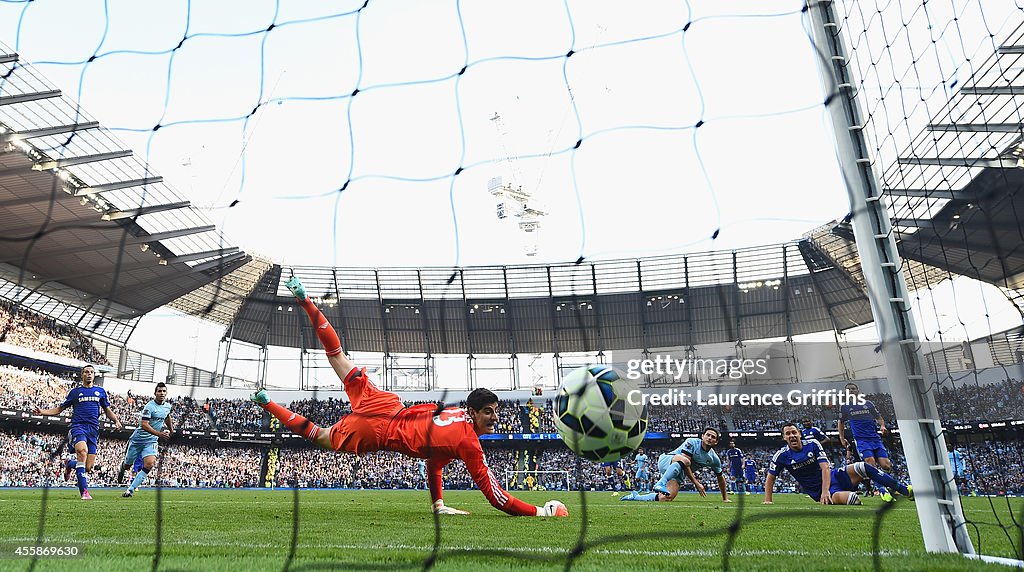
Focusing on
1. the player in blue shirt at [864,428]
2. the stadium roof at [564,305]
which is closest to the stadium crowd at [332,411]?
the stadium roof at [564,305]

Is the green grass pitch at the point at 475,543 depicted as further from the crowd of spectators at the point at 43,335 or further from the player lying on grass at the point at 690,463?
the crowd of spectators at the point at 43,335

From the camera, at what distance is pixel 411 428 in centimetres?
507

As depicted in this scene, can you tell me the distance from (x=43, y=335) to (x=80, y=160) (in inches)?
450

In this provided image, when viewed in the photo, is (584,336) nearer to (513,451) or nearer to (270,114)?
(513,451)

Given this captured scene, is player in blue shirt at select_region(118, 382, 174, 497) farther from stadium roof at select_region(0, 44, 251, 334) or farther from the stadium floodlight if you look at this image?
stadium roof at select_region(0, 44, 251, 334)

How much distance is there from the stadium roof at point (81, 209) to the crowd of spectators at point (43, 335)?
5.03ft

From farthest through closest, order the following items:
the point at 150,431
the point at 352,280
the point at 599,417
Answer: the point at 352,280, the point at 150,431, the point at 599,417

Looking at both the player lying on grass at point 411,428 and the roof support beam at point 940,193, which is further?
the roof support beam at point 940,193

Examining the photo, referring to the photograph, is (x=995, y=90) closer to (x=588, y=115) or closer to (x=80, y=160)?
(x=588, y=115)

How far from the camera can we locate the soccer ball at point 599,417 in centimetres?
429

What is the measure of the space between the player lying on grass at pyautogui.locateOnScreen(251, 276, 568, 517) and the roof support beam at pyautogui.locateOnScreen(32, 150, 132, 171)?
50.3 ft

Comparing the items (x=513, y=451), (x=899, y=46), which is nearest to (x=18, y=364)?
(x=513, y=451)

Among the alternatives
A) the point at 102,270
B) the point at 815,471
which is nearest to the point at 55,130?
the point at 102,270

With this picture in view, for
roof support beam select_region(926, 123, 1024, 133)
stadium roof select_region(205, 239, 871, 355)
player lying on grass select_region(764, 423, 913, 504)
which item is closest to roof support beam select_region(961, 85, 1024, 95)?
roof support beam select_region(926, 123, 1024, 133)
